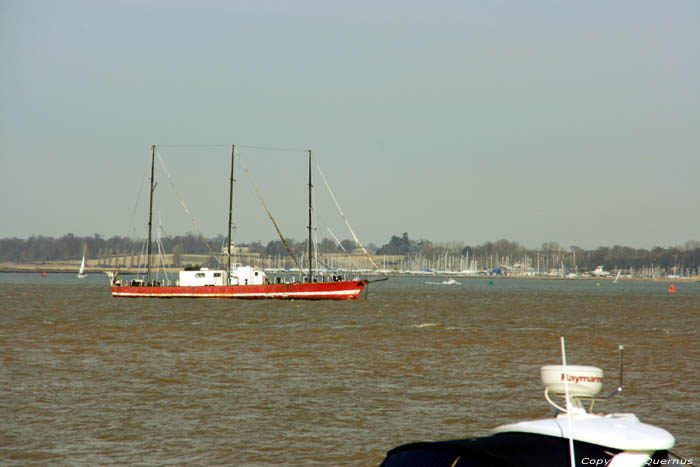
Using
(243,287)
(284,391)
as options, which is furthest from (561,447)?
(243,287)

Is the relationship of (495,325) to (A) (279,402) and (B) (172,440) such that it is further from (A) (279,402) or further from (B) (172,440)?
(B) (172,440)

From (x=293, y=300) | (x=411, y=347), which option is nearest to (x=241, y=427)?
(x=411, y=347)

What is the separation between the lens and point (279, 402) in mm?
19859

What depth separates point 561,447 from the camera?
297 inches

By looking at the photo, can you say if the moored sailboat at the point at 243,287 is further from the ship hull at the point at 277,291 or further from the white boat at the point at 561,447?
the white boat at the point at 561,447

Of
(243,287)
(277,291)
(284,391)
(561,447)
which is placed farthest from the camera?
(277,291)

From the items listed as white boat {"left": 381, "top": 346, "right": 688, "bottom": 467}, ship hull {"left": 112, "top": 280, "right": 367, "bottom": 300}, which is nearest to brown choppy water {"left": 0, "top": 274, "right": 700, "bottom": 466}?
white boat {"left": 381, "top": 346, "right": 688, "bottom": 467}

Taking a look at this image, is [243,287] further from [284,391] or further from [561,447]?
[561,447]

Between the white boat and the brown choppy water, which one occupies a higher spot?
the white boat

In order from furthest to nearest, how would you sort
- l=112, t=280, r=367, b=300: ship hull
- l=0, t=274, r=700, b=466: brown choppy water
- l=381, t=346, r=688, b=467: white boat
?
1. l=112, t=280, r=367, b=300: ship hull
2. l=0, t=274, r=700, b=466: brown choppy water
3. l=381, t=346, r=688, b=467: white boat

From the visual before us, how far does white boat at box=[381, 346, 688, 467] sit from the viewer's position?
7434 millimetres

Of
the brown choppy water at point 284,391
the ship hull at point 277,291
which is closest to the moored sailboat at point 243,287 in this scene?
the ship hull at point 277,291

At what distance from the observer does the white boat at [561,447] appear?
743 centimetres

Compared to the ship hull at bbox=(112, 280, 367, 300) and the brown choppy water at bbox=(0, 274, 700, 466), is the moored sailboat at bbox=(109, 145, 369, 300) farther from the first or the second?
the brown choppy water at bbox=(0, 274, 700, 466)
